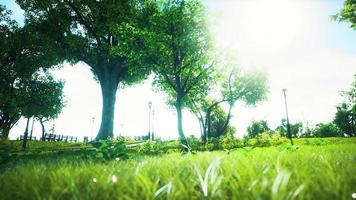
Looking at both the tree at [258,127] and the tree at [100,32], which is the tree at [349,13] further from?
the tree at [258,127]

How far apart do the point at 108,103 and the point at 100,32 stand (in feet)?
28.3

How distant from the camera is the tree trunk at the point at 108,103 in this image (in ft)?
98.4

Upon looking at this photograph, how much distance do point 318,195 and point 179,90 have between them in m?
26.2

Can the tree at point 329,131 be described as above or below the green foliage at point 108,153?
above

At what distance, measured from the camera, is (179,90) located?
27031mm

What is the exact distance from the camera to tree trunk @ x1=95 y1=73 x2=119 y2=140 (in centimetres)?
3000

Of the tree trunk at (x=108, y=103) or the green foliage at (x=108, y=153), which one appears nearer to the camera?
the green foliage at (x=108, y=153)

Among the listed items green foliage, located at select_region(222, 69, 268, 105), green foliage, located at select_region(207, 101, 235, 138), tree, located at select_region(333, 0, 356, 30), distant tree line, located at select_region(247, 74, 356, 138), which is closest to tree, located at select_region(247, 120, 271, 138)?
distant tree line, located at select_region(247, 74, 356, 138)

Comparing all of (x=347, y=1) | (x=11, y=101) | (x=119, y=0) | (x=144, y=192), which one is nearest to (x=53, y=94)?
(x=11, y=101)

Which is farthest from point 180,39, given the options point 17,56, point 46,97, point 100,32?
point 46,97

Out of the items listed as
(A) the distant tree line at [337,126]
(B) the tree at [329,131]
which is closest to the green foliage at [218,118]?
(A) the distant tree line at [337,126]

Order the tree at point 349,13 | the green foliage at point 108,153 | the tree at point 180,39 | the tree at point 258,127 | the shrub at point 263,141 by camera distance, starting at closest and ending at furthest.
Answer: the green foliage at point 108,153, the tree at point 349,13, the tree at point 180,39, the shrub at point 263,141, the tree at point 258,127

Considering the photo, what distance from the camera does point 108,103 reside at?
1225 inches

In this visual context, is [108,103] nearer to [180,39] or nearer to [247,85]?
[180,39]
